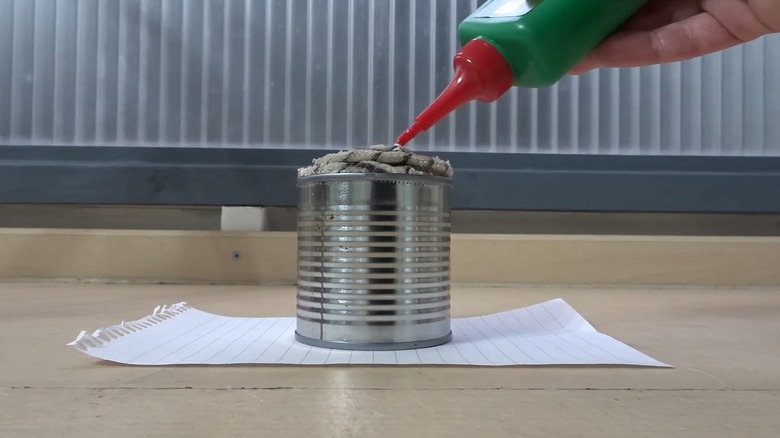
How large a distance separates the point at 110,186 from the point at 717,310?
2.68 feet

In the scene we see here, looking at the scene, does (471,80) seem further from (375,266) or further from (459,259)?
(459,259)

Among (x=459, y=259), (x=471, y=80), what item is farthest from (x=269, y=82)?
(x=471, y=80)

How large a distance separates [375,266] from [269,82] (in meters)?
0.60

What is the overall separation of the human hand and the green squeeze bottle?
8cm

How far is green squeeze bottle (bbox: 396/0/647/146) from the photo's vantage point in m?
0.45

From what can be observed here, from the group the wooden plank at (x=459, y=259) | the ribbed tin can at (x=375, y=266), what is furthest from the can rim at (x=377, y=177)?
the wooden plank at (x=459, y=259)

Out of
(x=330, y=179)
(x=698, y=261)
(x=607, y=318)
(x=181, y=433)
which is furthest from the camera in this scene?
(x=698, y=261)

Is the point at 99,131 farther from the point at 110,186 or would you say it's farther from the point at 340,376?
the point at 340,376

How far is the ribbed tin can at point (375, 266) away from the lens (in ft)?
1.35

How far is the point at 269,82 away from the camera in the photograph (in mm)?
926

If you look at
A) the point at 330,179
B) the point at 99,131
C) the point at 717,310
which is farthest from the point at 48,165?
the point at 717,310

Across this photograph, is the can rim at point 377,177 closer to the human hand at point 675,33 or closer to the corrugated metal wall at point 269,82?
the human hand at point 675,33

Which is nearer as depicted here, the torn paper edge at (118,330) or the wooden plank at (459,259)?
the torn paper edge at (118,330)

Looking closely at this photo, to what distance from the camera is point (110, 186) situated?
35.0 inches
